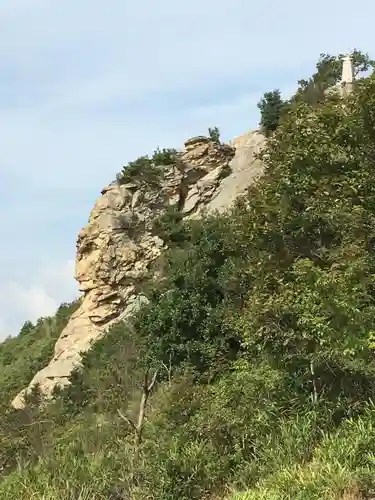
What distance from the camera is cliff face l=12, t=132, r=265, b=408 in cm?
3173

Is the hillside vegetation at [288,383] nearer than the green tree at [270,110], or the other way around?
the hillside vegetation at [288,383]

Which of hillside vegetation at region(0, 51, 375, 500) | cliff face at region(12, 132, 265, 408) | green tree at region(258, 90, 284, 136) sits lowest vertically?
hillside vegetation at region(0, 51, 375, 500)

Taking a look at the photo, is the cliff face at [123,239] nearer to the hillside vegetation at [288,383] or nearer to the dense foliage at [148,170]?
the dense foliage at [148,170]

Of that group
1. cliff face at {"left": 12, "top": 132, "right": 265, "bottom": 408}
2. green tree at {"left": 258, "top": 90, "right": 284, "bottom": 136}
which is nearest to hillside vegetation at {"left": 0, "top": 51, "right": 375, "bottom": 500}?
cliff face at {"left": 12, "top": 132, "right": 265, "bottom": 408}

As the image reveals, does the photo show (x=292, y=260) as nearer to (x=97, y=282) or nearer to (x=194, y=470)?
(x=194, y=470)

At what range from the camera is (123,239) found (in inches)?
1267

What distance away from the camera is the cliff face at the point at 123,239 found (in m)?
31.7

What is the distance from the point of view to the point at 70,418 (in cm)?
2391

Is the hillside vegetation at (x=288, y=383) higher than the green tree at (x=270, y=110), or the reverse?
the green tree at (x=270, y=110)

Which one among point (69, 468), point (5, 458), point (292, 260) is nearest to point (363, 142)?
point (292, 260)

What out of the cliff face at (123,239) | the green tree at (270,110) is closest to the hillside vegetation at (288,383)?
the cliff face at (123,239)

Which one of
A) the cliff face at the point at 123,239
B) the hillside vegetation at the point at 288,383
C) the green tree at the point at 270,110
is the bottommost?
the hillside vegetation at the point at 288,383

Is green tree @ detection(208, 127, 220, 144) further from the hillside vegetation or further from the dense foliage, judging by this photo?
the hillside vegetation

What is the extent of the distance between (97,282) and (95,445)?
61.5 ft
